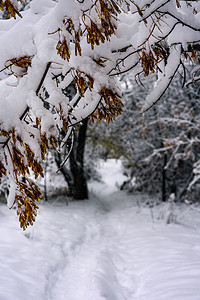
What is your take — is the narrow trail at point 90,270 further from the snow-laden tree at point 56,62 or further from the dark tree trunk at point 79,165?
the dark tree trunk at point 79,165

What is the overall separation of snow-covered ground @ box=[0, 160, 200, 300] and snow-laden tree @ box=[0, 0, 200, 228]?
2.08 m

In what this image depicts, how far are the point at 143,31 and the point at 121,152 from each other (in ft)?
31.3

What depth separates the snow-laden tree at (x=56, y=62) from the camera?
1.26 meters

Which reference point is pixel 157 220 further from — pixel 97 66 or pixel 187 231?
pixel 97 66

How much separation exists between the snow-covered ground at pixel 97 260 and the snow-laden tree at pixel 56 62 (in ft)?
6.83

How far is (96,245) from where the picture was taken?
537 centimetres

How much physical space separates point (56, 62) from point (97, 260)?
378 cm

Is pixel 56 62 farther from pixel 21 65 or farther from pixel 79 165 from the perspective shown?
pixel 79 165

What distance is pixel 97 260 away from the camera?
424 cm

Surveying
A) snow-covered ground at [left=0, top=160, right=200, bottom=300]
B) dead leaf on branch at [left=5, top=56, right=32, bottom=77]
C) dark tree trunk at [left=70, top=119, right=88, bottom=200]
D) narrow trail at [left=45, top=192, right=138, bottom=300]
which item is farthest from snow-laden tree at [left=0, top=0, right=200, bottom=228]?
dark tree trunk at [left=70, top=119, right=88, bottom=200]

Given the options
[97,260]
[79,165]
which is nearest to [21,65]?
[97,260]

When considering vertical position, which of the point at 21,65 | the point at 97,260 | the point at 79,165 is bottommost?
the point at 97,260

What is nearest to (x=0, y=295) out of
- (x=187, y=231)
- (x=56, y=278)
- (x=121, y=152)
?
(x=56, y=278)

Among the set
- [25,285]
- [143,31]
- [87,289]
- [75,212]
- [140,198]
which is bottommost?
[140,198]
